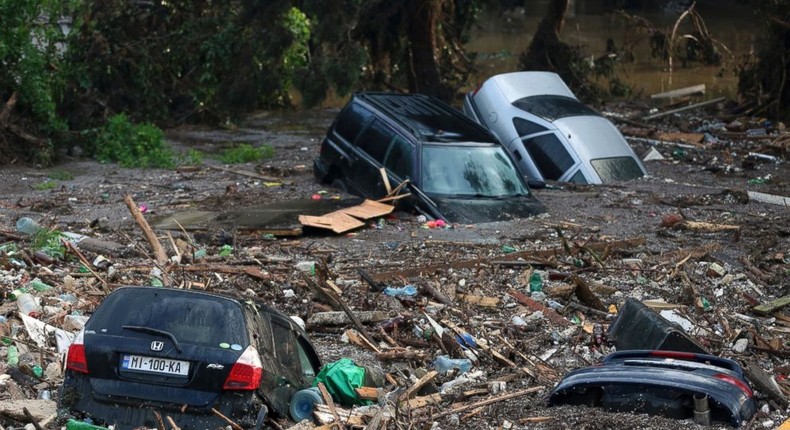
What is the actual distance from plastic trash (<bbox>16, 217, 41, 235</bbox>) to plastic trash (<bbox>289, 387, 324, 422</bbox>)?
706cm

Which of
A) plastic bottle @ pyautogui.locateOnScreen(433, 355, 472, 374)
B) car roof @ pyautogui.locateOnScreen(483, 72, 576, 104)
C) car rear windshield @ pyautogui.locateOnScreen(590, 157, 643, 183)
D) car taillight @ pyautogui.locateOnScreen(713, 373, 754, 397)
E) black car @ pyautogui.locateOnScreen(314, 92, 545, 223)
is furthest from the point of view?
car roof @ pyautogui.locateOnScreen(483, 72, 576, 104)

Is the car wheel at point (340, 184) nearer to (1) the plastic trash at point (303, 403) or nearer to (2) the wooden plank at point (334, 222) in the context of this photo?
(2) the wooden plank at point (334, 222)

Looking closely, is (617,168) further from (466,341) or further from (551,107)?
(466,341)

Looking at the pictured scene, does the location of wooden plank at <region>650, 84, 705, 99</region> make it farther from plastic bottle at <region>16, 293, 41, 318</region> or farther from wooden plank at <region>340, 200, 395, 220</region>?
plastic bottle at <region>16, 293, 41, 318</region>

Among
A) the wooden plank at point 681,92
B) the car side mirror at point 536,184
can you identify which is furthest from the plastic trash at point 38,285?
the wooden plank at point 681,92

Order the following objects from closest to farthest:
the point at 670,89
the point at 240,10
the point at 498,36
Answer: the point at 240,10 < the point at 670,89 < the point at 498,36

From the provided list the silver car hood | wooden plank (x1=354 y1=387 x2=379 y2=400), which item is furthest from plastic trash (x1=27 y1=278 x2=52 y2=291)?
the silver car hood

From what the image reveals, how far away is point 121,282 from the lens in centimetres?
1170

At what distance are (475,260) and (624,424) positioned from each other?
19.4ft

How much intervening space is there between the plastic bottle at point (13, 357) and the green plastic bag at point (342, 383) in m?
2.49

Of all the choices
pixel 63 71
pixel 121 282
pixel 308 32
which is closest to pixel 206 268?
pixel 121 282

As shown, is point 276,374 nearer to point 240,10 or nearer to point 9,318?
point 9,318

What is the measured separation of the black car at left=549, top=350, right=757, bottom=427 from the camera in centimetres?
729

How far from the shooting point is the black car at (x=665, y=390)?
7.29 metres
